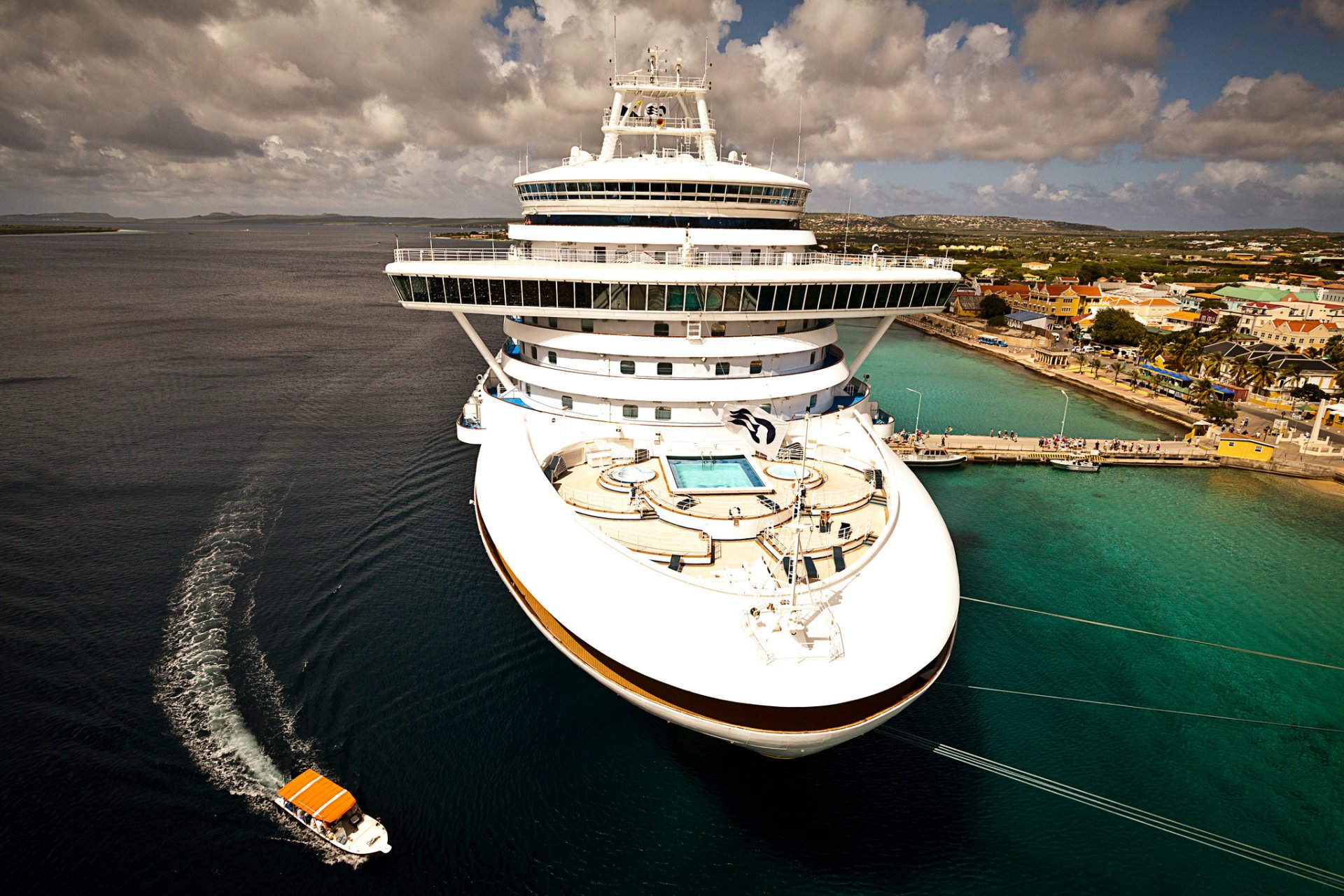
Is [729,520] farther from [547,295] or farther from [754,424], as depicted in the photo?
[547,295]

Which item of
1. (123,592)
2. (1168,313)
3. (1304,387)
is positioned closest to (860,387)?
(123,592)

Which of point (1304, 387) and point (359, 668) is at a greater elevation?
point (1304, 387)

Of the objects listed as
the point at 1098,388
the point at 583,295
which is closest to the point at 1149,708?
the point at 583,295

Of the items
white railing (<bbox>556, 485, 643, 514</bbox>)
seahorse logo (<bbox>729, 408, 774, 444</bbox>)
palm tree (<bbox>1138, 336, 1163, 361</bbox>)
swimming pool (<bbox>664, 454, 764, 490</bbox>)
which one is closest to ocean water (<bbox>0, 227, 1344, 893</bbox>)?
white railing (<bbox>556, 485, 643, 514</bbox>)

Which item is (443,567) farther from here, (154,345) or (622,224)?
(154,345)

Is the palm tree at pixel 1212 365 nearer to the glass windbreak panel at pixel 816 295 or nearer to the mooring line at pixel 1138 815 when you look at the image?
the glass windbreak panel at pixel 816 295

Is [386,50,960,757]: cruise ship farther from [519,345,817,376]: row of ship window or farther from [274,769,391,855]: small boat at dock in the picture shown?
[274,769,391,855]: small boat at dock
